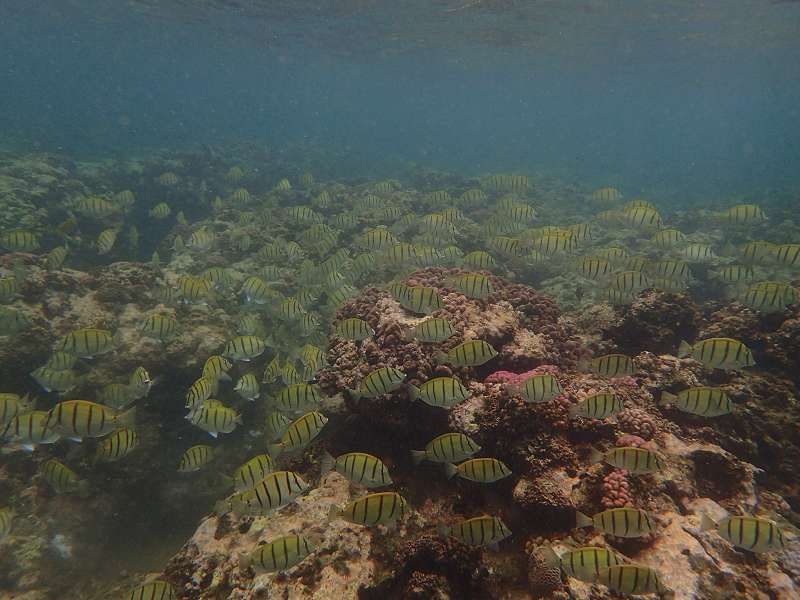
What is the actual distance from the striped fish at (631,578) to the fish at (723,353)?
Answer: 2.82 m

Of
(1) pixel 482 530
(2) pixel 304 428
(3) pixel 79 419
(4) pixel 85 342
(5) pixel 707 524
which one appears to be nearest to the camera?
(1) pixel 482 530

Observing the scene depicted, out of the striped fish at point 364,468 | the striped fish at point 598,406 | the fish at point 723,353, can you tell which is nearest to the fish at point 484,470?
the striped fish at point 364,468

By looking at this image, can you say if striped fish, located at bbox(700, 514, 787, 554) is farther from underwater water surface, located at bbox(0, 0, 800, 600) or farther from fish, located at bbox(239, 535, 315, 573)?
fish, located at bbox(239, 535, 315, 573)

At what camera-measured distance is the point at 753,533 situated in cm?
344

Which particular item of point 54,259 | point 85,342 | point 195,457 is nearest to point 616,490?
point 195,457

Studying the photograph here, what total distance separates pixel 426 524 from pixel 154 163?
26624 millimetres

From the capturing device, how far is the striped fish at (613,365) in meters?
5.20

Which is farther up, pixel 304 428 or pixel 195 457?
pixel 304 428

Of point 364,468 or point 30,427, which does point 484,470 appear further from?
point 30,427

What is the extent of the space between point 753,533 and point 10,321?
30.2 ft

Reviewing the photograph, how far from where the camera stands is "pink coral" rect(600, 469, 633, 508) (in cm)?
398

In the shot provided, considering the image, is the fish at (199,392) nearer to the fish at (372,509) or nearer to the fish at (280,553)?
the fish at (280,553)

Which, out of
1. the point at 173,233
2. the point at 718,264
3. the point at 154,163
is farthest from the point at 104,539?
the point at 154,163

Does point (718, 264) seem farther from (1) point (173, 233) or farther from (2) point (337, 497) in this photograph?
(1) point (173, 233)
